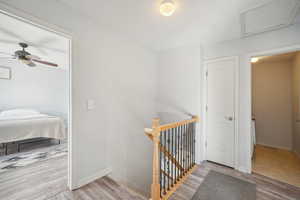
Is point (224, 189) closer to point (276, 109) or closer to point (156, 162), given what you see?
point (156, 162)

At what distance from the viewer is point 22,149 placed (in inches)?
121

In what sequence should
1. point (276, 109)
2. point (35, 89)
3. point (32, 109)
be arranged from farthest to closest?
point (35, 89), point (32, 109), point (276, 109)

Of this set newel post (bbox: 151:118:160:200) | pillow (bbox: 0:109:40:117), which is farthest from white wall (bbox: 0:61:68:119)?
newel post (bbox: 151:118:160:200)

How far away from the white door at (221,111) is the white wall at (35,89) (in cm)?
555

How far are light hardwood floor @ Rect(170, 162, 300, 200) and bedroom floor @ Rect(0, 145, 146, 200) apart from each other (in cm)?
69

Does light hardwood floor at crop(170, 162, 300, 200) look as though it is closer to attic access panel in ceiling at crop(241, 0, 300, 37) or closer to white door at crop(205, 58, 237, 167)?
white door at crop(205, 58, 237, 167)

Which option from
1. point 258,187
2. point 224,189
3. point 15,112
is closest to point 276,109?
point 258,187

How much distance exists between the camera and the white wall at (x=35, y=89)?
410 cm

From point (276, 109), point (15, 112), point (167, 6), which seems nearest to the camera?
point (167, 6)

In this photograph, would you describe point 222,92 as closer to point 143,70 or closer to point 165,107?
point 165,107

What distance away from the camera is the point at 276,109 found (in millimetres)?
3369

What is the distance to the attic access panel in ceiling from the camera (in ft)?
5.11

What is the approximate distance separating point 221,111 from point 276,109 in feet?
7.23

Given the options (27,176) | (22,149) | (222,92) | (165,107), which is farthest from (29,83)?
(222,92)
